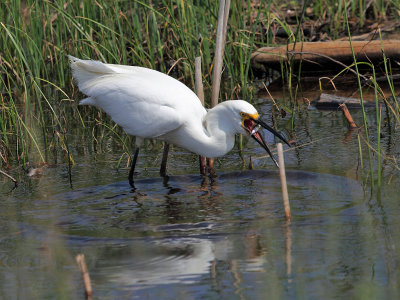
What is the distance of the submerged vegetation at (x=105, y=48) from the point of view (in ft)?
21.2

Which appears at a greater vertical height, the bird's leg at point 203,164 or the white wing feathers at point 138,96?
the white wing feathers at point 138,96

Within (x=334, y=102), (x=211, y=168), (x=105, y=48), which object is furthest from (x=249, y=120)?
(x=334, y=102)

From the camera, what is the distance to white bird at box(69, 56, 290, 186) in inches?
214

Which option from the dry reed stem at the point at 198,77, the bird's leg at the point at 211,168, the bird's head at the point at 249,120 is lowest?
the bird's leg at the point at 211,168

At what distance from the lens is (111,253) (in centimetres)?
414

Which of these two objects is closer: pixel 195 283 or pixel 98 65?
pixel 195 283

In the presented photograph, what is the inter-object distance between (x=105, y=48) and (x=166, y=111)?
1.39 meters

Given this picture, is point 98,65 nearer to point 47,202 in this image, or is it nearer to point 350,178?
point 47,202

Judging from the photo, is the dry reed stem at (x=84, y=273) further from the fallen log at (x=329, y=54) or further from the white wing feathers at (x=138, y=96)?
the fallen log at (x=329, y=54)

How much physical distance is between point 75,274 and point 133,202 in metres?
1.48

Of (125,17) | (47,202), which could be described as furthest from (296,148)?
(125,17)

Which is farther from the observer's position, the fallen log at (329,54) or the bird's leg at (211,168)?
the fallen log at (329,54)

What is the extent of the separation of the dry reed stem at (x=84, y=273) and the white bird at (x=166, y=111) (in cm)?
233

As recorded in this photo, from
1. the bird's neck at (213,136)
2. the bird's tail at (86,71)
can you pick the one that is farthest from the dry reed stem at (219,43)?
the bird's tail at (86,71)
